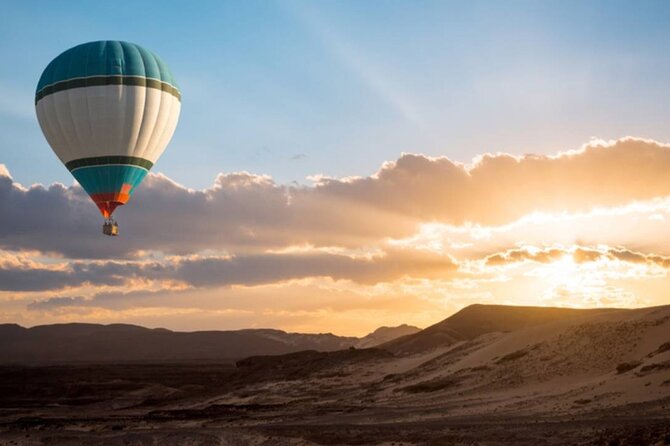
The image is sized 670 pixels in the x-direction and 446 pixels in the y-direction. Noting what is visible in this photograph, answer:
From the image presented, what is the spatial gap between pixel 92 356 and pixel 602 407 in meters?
174

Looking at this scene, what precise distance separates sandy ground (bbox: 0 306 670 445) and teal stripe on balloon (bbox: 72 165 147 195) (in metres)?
16.7

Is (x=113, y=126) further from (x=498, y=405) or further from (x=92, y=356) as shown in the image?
(x=92, y=356)

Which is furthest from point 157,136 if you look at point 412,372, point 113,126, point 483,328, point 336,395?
point 483,328

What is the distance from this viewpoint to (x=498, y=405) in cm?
4256

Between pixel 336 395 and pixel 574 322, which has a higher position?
pixel 574 322

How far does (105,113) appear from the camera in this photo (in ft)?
180

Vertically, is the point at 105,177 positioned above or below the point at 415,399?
above

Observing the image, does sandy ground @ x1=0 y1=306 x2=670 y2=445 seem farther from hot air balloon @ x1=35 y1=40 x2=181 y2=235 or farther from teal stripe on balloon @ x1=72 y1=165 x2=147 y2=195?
hot air balloon @ x1=35 y1=40 x2=181 y2=235

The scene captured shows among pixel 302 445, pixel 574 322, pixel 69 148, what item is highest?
pixel 69 148

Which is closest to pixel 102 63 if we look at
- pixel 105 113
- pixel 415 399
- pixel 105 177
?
pixel 105 113

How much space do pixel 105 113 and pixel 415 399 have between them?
2996 centimetres

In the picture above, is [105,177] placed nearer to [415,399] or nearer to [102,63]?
[102,63]

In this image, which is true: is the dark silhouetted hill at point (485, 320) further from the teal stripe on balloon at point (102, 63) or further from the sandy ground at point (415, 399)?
the teal stripe on balloon at point (102, 63)

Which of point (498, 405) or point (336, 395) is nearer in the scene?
point (498, 405)
